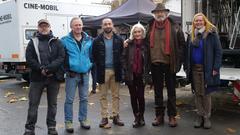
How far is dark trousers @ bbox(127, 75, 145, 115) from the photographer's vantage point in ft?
22.7

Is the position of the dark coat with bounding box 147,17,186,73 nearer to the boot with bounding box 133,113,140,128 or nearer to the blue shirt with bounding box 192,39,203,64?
the blue shirt with bounding box 192,39,203,64

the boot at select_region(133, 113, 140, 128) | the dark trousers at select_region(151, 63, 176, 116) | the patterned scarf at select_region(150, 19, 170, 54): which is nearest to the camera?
the patterned scarf at select_region(150, 19, 170, 54)

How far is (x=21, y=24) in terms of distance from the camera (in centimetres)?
1395

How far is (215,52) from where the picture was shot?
21.7 feet

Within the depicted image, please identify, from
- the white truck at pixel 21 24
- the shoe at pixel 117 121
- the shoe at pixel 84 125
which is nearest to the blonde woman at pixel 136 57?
the shoe at pixel 117 121

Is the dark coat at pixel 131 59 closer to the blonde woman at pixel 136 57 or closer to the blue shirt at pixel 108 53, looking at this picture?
the blonde woman at pixel 136 57

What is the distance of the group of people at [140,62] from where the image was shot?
6.65 metres

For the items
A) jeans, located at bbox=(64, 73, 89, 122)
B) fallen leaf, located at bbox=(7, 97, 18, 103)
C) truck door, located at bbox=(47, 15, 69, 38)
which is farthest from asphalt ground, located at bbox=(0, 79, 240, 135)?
truck door, located at bbox=(47, 15, 69, 38)

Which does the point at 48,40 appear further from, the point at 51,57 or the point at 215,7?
the point at 215,7

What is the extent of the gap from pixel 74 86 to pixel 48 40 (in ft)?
3.02

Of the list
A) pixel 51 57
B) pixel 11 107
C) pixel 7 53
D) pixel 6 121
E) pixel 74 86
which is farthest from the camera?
pixel 7 53

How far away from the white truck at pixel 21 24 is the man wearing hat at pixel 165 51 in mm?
7968

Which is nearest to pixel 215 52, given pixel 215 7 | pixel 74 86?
pixel 74 86

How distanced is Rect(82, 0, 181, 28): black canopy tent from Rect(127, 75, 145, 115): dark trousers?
21.2 ft
